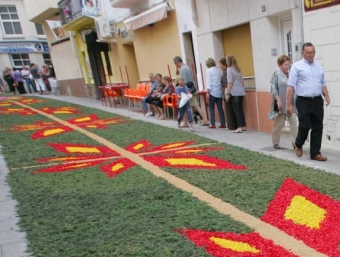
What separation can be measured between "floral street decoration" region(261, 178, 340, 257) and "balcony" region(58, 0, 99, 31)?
13863 millimetres

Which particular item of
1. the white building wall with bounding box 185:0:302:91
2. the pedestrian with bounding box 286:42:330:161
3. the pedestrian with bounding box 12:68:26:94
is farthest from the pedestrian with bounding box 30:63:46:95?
the pedestrian with bounding box 286:42:330:161

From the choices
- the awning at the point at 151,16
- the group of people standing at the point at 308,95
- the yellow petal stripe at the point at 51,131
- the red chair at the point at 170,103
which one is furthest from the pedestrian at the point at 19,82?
the group of people standing at the point at 308,95

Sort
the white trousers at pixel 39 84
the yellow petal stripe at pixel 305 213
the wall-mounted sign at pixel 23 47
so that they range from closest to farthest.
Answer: the yellow petal stripe at pixel 305 213 → the white trousers at pixel 39 84 → the wall-mounted sign at pixel 23 47

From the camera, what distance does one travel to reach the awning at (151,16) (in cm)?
1063

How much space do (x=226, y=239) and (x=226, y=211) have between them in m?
0.64

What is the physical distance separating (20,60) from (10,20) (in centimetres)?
357

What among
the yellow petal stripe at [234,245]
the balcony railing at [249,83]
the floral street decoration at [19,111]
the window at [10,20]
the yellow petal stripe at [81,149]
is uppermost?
the window at [10,20]

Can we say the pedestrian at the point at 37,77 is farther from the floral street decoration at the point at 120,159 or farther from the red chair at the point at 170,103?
the floral street decoration at the point at 120,159

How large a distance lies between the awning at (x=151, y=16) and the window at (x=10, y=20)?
70.6 ft

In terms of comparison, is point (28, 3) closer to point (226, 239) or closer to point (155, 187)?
point (155, 187)

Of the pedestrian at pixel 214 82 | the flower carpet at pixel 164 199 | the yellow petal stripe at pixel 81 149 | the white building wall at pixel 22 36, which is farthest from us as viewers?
the white building wall at pixel 22 36

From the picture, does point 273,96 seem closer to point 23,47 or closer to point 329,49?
Answer: point 329,49

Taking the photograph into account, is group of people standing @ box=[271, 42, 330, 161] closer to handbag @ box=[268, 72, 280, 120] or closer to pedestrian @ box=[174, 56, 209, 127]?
handbag @ box=[268, 72, 280, 120]

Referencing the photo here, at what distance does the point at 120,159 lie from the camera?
6219 mm
